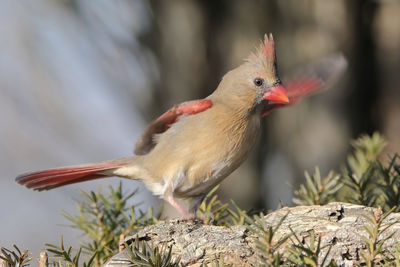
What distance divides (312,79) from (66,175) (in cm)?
130

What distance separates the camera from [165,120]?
309 centimetres

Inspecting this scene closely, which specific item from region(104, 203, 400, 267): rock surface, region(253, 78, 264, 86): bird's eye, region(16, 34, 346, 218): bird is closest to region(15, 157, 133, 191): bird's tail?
region(16, 34, 346, 218): bird

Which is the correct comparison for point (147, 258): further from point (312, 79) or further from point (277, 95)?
point (312, 79)

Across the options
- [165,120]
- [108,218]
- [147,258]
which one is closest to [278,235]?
[147,258]

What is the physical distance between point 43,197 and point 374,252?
5.69m

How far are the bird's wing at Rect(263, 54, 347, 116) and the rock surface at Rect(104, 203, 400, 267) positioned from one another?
1662 mm

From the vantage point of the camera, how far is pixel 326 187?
84.6 inches

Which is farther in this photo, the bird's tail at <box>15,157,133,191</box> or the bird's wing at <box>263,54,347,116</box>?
the bird's wing at <box>263,54,347,116</box>

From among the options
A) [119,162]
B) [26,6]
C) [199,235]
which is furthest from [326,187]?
[26,6]

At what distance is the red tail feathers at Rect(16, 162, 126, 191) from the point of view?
2.91 m

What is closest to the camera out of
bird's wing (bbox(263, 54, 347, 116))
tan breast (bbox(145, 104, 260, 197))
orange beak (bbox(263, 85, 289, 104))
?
tan breast (bbox(145, 104, 260, 197))

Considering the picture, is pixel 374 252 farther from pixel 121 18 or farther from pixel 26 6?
pixel 26 6

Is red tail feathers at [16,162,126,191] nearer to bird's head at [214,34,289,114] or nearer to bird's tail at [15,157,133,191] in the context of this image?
bird's tail at [15,157,133,191]

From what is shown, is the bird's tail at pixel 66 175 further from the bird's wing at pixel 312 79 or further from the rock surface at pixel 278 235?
the rock surface at pixel 278 235
